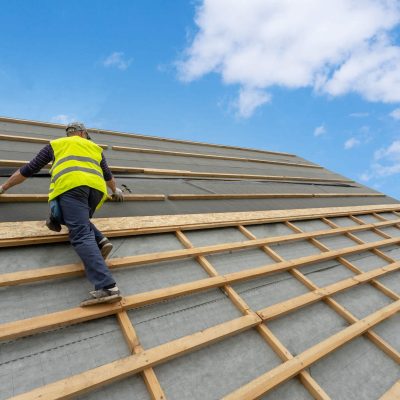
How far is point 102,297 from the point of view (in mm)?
1875

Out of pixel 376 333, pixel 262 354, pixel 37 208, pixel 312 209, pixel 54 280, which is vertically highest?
pixel 37 208

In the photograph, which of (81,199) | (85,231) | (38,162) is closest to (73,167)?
(81,199)

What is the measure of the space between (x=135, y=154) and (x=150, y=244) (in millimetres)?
3163

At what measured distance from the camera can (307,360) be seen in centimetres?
204

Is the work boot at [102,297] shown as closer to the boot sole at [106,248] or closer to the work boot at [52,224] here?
the boot sole at [106,248]

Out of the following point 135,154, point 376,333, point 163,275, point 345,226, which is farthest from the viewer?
point 135,154

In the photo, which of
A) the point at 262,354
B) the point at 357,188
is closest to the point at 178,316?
the point at 262,354

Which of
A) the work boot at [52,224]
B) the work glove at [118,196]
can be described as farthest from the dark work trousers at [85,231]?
the work glove at [118,196]

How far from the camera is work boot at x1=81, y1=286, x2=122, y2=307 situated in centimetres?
185

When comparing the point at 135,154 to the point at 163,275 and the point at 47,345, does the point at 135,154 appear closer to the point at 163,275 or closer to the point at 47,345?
the point at 163,275

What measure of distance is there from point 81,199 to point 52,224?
335mm

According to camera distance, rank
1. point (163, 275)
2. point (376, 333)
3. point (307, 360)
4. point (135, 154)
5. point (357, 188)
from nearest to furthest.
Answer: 1. point (307, 360)
2. point (163, 275)
3. point (376, 333)
4. point (135, 154)
5. point (357, 188)

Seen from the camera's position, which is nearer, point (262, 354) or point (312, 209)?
point (262, 354)

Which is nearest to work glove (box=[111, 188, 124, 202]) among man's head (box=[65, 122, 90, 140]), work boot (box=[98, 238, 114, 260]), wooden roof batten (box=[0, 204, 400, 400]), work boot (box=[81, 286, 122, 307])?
wooden roof batten (box=[0, 204, 400, 400])
